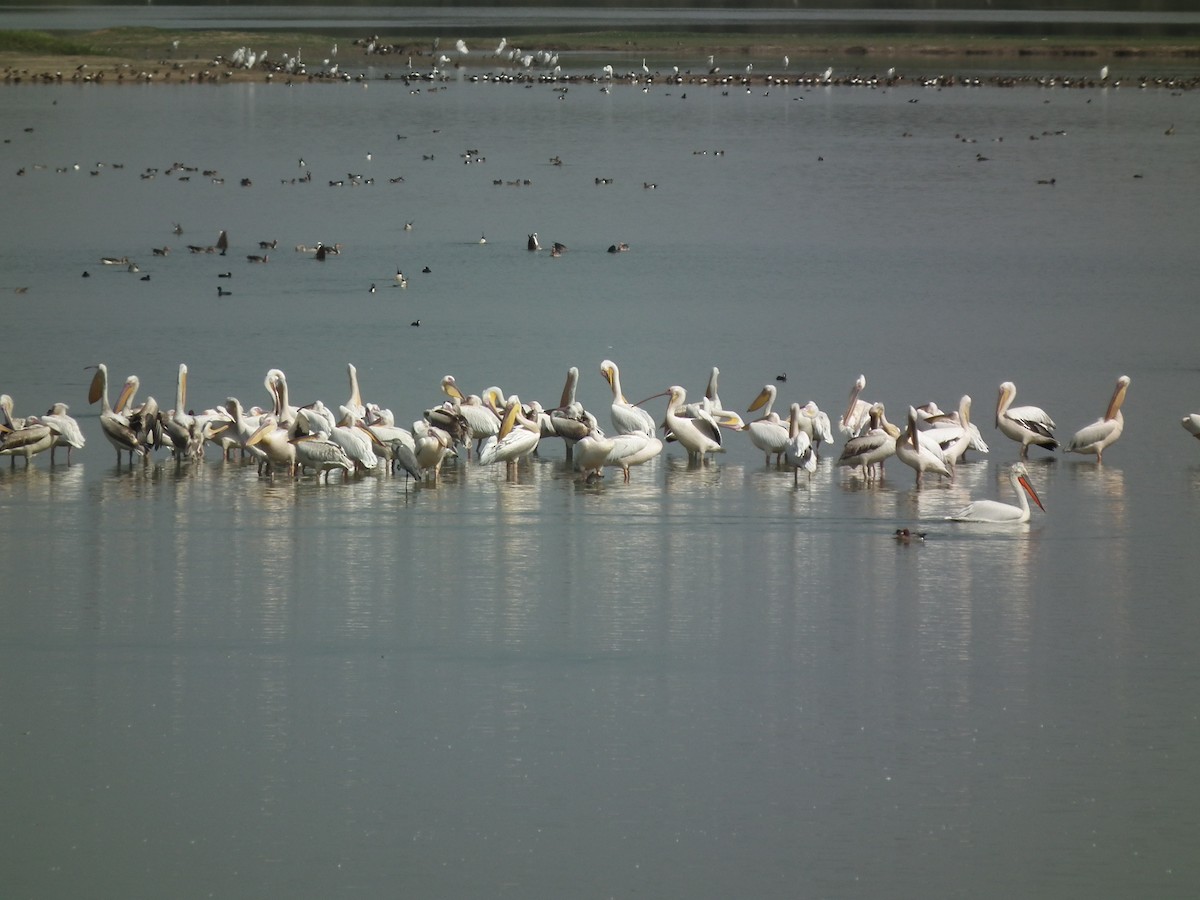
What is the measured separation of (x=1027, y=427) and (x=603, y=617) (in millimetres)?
4372

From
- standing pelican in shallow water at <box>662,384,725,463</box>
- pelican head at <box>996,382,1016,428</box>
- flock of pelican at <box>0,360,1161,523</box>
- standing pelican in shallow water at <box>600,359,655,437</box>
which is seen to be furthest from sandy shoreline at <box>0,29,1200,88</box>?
standing pelican in shallow water at <box>662,384,725,463</box>

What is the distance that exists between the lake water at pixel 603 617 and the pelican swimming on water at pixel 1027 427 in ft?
0.61

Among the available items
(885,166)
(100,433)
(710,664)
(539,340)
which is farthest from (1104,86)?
(710,664)

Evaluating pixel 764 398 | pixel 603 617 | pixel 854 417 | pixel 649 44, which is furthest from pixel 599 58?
pixel 603 617

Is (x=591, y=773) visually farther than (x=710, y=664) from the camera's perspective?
No

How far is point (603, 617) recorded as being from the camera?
8648mm

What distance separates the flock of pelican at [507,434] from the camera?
11.3m

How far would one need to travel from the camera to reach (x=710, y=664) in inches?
316

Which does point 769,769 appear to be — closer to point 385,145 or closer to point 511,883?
point 511,883

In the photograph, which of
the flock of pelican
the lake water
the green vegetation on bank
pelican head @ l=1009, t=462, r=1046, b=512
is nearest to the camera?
the lake water

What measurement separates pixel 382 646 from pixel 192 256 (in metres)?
14.3

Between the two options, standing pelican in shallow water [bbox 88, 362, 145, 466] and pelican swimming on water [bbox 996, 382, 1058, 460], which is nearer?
standing pelican in shallow water [bbox 88, 362, 145, 466]

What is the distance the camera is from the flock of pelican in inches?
444

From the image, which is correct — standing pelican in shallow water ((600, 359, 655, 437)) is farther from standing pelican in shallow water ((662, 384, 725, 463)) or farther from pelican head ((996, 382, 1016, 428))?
pelican head ((996, 382, 1016, 428))
